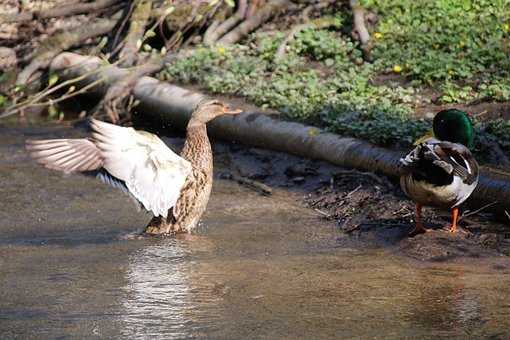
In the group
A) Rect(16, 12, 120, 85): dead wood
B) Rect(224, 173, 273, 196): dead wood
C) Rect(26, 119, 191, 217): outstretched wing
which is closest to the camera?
Rect(26, 119, 191, 217): outstretched wing

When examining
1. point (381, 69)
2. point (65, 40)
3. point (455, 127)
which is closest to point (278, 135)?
point (381, 69)

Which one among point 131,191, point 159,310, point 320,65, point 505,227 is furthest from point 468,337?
point 320,65

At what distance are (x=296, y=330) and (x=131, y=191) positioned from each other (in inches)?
96.4

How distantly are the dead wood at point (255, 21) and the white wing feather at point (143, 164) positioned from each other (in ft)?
16.9

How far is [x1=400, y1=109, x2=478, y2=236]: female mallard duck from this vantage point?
6.23 m

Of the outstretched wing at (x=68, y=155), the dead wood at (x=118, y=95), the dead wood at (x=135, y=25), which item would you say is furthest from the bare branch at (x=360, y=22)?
the outstretched wing at (x=68, y=155)

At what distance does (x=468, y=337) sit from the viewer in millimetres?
4531

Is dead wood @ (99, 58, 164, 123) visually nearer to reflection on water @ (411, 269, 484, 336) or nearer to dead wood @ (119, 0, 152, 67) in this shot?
dead wood @ (119, 0, 152, 67)

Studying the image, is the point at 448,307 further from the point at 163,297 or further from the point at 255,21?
the point at 255,21

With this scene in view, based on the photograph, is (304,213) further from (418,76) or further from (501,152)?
(418,76)

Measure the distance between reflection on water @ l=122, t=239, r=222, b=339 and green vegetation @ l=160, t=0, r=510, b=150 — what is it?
263 centimetres

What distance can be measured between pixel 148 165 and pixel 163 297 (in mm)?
1675

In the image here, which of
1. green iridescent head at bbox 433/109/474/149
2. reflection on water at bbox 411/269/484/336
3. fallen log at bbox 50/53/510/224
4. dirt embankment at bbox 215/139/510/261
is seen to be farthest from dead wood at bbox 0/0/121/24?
reflection on water at bbox 411/269/484/336

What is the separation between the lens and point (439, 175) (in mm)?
6277
